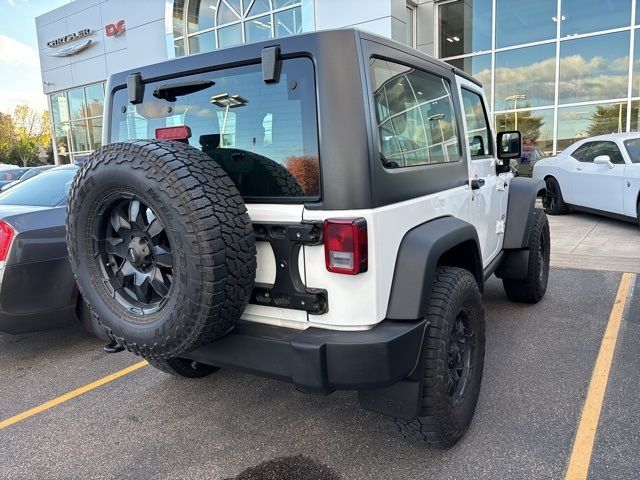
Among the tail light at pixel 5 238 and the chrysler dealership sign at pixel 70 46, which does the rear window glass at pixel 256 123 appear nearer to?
the tail light at pixel 5 238

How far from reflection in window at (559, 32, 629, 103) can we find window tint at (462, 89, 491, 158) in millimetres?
11481

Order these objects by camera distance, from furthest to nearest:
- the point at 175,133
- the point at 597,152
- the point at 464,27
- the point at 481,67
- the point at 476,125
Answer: the point at 464,27 → the point at 481,67 → the point at 597,152 → the point at 476,125 → the point at 175,133

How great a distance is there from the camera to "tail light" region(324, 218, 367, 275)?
6.56ft

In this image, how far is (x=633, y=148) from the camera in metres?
7.92

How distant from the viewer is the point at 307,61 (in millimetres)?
2127

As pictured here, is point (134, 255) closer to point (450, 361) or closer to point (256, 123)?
point (256, 123)

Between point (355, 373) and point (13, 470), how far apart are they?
1943 mm

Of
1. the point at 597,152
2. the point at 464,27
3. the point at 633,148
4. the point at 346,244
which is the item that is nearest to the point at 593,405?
the point at 346,244

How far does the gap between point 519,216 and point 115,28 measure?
68.8ft

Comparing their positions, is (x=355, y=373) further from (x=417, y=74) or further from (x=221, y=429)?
(x=417, y=74)

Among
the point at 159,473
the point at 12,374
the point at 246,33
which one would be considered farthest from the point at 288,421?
the point at 246,33

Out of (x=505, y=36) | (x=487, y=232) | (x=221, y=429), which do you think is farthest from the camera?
(x=505, y=36)

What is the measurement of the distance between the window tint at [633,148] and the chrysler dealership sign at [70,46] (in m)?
21.5

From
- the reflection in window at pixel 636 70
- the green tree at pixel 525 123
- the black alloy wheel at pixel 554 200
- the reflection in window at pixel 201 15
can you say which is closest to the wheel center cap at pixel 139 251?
the black alloy wheel at pixel 554 200
